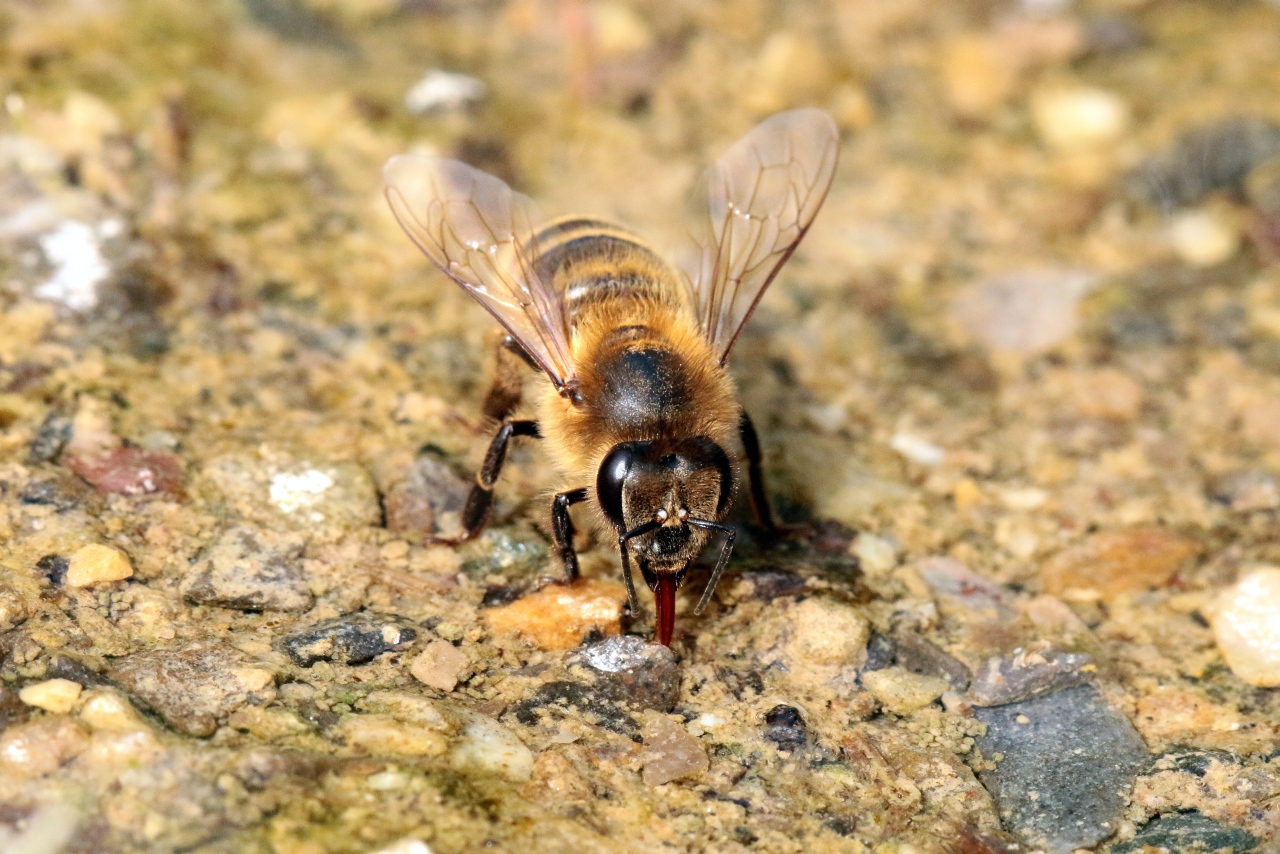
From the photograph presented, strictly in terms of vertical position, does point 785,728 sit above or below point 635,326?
below

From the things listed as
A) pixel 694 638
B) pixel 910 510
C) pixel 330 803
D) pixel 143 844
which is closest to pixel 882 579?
pixel 910 510

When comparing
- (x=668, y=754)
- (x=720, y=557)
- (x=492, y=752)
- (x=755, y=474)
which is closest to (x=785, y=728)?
(x=668, y=754)

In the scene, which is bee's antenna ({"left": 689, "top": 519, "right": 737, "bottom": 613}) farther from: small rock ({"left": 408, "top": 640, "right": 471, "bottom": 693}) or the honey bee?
small rock ({"left": 408, "top": 640, "right": 471, "bottom": 693})

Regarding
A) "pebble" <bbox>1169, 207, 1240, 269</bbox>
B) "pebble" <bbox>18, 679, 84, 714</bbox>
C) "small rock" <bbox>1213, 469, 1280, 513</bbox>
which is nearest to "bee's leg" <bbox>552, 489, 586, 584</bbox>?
"pebble" <bbox>18, 679, 84, 714</bbox>

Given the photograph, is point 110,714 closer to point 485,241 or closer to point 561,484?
point 561,484

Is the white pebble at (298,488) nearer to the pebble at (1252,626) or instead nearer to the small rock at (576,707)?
the small rock at (576,707)
